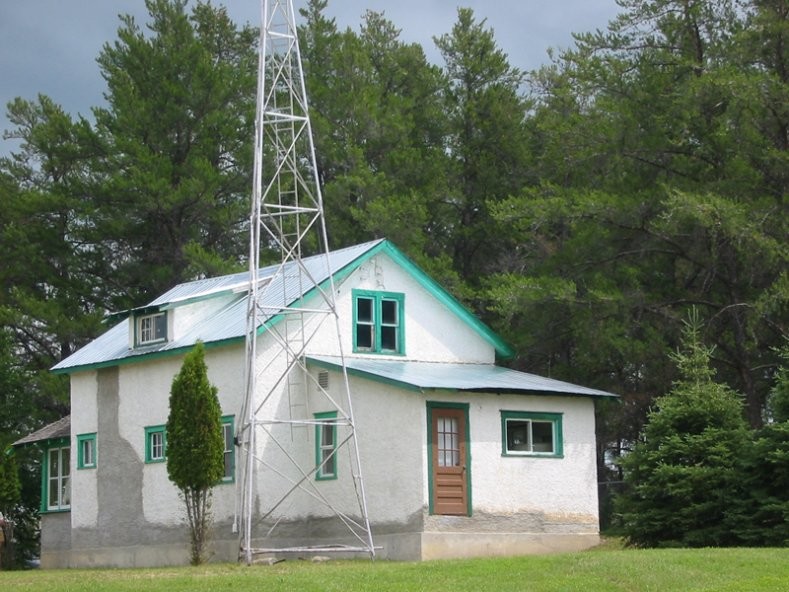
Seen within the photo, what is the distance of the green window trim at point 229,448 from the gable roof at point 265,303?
166cm

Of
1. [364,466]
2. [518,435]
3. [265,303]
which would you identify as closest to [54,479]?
[265,303]

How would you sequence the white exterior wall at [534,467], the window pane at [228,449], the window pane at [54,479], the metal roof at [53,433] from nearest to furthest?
1. the white exterior wall at [534,467]
2. the window pane at [228,449]
3. the metal roof at [53,433]
4. the window pane at [54,479]

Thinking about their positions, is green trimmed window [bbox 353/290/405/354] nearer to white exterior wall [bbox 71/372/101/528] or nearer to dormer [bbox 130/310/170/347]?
dormer [bbox 130/310/170/347]

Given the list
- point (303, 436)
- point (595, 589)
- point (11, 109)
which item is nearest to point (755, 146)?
point (303, 436)

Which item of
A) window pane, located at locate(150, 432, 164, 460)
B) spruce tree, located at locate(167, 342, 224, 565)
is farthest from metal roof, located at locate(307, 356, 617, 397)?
window pane, located at locate(150, 432, 164, 460)

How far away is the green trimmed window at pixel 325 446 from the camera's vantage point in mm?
29109

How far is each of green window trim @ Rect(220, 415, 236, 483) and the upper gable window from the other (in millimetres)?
3098

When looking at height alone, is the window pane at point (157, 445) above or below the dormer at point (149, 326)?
below

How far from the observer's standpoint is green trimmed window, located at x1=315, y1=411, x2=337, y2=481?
29.1m

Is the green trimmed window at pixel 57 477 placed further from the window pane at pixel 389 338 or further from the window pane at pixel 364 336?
the window pane at pixel 389 338

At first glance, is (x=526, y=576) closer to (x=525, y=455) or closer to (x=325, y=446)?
(x=525, y=455)

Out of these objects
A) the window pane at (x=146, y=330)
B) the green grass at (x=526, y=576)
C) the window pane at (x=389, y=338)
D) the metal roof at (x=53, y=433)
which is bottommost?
the green grass at (x=526, y=576)

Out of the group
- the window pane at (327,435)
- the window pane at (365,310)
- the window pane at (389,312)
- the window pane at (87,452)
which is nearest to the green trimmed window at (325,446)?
the window pane at (327,435)

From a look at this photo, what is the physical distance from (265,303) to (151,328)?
334 cm
